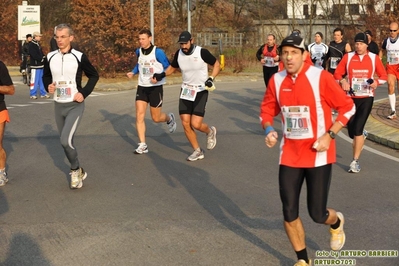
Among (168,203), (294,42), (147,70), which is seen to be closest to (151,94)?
(147,70)

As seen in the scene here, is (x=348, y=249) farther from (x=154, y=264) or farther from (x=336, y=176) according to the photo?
(x=336, y=176)

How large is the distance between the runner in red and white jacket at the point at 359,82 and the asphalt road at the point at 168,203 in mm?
491

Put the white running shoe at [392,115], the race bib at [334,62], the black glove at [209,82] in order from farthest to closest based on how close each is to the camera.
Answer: the race bib at [334,62] → the white running shoe at [392,115] → the black glove at [209,82]

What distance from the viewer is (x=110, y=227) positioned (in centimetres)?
668

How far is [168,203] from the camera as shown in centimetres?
770

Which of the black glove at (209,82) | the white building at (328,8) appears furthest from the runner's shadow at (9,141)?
the white building at (328,8)

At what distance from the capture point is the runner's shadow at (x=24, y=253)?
223 inches

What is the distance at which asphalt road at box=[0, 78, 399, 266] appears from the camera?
233 inches

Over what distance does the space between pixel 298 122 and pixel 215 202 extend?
263 cm

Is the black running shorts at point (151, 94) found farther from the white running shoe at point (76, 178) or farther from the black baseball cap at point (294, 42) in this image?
the black baseball cap at point (294, 42)

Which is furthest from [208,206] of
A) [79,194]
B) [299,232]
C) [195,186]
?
[299,232]

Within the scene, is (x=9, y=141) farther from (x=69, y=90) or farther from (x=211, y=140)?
(x=69, y=90)

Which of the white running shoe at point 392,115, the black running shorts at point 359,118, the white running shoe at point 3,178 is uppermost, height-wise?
the black running shorts at point 359,118

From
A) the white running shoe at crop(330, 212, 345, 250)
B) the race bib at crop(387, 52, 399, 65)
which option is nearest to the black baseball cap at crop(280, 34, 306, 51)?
the white running shoe at crop(330, 212, 345, 250)
